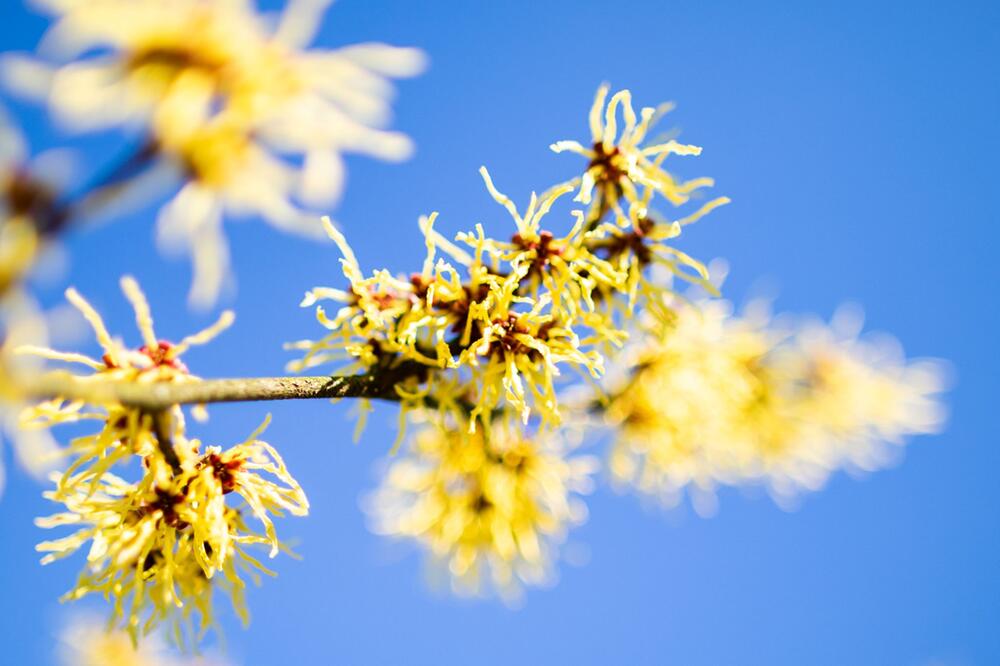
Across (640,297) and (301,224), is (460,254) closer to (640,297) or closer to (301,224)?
(640,297)

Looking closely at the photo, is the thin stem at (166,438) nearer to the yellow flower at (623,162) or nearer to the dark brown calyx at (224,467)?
the dark brown calyx at (224,467)

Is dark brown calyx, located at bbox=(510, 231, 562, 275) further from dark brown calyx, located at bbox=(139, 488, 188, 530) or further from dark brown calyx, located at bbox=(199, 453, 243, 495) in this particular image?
dark brown calyx, located at bbox=(139, 488, 188, 530)

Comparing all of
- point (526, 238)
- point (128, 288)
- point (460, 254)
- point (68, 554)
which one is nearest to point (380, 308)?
point (460, 254)

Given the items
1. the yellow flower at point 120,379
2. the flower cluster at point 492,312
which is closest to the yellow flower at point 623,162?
the flower cluster at point 492,312

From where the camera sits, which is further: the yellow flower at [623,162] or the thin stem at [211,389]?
the yellow flower at [623,162]

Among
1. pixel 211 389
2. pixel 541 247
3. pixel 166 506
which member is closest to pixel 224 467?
pixel 166 506

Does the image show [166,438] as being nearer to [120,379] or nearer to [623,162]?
[120,379]
